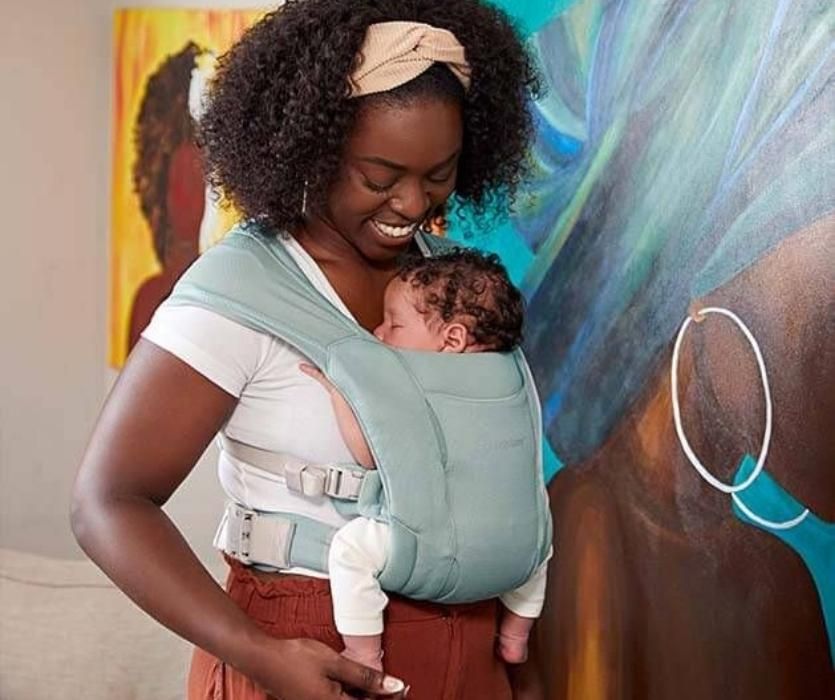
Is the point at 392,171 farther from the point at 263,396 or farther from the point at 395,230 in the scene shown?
the point at 263,396

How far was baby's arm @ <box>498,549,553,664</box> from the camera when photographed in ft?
4.95

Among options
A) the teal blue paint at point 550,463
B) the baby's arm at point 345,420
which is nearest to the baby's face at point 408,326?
the baby's arm at point 345,420

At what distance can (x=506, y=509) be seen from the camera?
1391 mm

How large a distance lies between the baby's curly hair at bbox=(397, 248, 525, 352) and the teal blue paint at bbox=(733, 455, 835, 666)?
1.78ft

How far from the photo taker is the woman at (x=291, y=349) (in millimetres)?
1285

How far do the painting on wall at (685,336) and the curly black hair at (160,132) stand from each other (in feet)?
2.38

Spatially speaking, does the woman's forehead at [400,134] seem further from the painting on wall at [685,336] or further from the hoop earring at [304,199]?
the painting on wall at [685,336]

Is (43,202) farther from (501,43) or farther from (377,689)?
(377,689)

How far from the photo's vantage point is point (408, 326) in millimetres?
1439

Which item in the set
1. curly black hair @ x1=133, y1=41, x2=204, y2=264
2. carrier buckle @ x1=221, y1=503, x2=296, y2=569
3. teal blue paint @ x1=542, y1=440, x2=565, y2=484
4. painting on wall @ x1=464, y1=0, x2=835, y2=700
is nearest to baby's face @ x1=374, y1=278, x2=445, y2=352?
carrier buckle @ x1=221, y1=503, x2=296, y2=569

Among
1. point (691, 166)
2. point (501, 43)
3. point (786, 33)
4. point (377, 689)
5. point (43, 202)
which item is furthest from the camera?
point (43, 202)

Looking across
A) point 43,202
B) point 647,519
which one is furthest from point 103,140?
point 647,519

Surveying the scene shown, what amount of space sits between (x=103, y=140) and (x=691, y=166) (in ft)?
4.14

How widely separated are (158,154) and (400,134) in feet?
4.62
